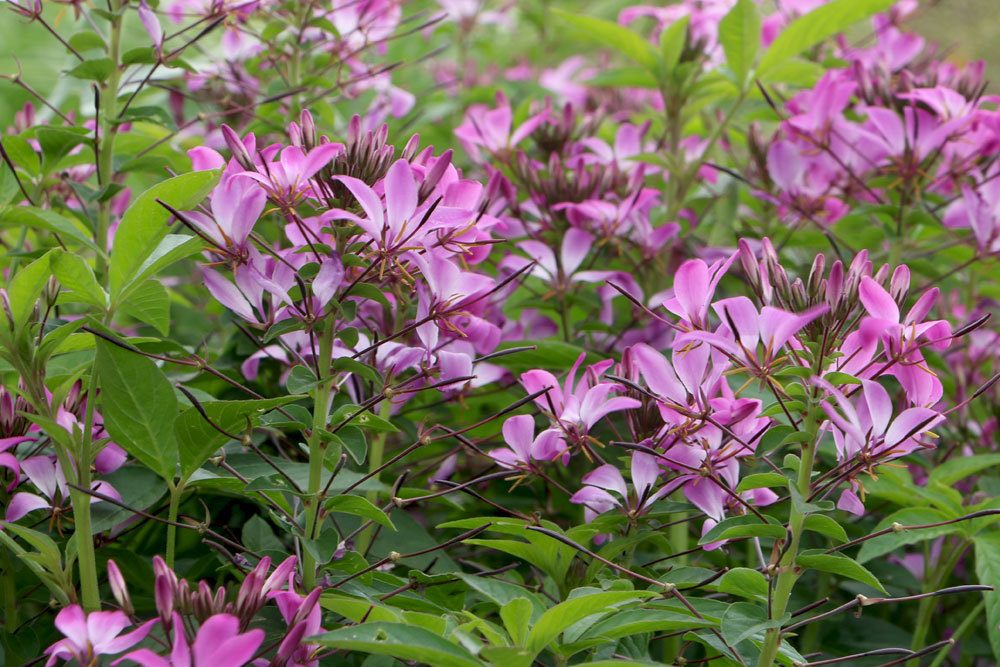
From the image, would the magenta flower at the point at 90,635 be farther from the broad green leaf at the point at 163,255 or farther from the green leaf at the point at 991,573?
the green leaf at the point at 991,573

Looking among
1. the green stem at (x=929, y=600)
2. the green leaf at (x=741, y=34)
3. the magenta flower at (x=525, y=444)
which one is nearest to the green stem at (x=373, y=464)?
the magenta flower at (x=525, y=444)

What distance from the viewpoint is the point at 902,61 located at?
1.27 m

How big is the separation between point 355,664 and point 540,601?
0.61ft

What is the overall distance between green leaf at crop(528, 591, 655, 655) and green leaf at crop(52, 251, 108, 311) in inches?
13.8

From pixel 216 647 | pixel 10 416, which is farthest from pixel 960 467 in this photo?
pixel 10 416

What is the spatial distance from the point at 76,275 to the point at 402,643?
12.5 inches

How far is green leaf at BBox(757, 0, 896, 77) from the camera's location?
42.1 inches

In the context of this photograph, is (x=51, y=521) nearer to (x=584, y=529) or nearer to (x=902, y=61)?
(x=584, y=529)

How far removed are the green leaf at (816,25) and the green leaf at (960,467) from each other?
0.47 m

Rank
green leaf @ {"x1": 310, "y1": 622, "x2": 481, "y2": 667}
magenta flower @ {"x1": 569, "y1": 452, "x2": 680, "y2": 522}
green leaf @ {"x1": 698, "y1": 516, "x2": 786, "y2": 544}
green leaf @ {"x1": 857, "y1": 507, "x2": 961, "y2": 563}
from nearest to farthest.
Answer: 1. green leaf @ {"x1": 310, "y1": 622, "x2": 481, "y2": 667}
2. green leaf @ {"x1": 698, "y1": 516, "x2": 786, "y2": 544}
3. magenta flower @ {"x1": 569, "y1": 452, "x2": 680, "y2": 522}
4. green leaf @ {"x1": 857, "y1": 507, "x2": 961, "y2": 563}

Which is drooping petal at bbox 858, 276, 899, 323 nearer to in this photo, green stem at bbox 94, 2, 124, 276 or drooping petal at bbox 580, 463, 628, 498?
drooping petal at bbox 580, 463, 628, 498

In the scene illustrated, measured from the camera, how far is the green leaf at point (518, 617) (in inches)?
21.4

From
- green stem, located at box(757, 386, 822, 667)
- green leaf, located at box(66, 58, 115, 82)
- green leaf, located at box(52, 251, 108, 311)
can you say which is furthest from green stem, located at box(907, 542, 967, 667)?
green leaf, located at box(66, 58, 115, 82)

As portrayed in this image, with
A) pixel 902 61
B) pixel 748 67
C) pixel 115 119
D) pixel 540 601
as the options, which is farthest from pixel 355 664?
pixel 902 61
